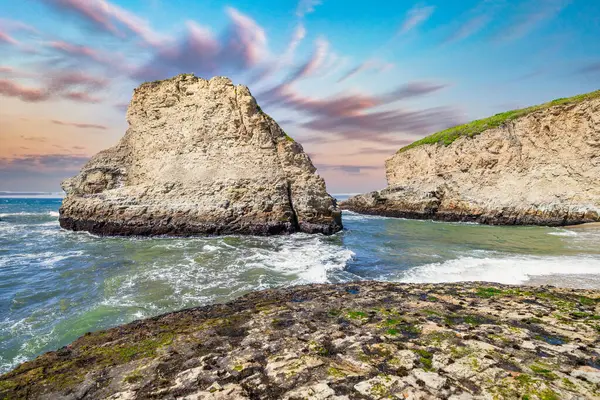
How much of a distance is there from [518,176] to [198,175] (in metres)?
37.2

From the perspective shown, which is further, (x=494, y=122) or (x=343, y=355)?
(x=494, y=122)

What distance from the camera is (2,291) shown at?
9.38 meters

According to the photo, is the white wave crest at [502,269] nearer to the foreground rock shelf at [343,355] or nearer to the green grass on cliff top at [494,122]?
the foreground rock shelf at [343,355]

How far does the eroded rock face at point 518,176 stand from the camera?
3177 cm

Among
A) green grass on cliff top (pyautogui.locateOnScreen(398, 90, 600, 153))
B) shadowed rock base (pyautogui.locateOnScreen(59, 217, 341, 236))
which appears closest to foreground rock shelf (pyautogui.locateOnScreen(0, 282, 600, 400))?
shadowed rock base (pyautogui.locateOnScreen(59, 217, 341, 236))

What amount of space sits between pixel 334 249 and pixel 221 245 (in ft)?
20.6

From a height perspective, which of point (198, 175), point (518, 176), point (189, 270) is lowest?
point (189, 270)

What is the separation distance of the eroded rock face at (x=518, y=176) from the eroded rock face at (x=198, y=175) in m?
23.2

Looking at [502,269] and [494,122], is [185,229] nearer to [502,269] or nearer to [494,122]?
[502,269]

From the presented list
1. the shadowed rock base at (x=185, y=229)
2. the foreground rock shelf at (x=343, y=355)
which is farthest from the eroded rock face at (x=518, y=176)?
the foreground rock shelf at (x=343, y=355)

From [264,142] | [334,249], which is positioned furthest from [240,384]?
[264,142]

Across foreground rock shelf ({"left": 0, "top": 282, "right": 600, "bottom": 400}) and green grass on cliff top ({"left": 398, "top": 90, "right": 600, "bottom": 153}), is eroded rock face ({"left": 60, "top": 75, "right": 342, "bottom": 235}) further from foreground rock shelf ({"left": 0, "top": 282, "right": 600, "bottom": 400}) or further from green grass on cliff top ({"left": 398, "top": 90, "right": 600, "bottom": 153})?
green grass on cliff top ({"left": 398, "top": 90, "right": 600, "bottom": 153})

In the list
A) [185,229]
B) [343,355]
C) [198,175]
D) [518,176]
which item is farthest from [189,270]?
[518,176]

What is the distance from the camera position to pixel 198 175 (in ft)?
76.6
